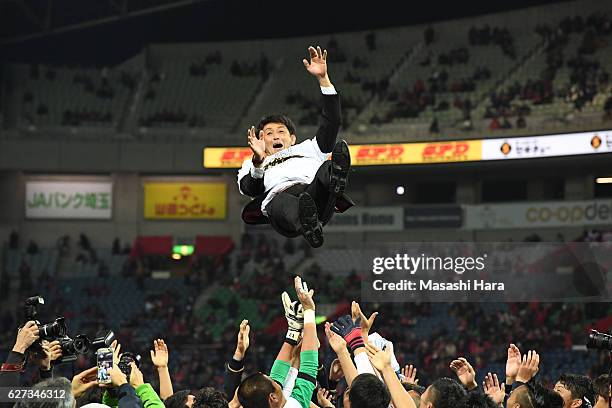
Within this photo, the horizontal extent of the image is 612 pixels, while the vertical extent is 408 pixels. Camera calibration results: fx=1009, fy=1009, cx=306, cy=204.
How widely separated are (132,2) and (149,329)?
45.0 feet

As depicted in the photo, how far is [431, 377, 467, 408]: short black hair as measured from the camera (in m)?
5.61

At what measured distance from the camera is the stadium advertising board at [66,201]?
124 feet

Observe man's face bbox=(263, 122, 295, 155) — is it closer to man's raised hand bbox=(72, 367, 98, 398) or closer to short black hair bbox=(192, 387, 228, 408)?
man's raised hand bbox=(72, 367, 98, 398)

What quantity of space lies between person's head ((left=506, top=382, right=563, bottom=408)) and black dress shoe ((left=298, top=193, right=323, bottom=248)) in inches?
96.1

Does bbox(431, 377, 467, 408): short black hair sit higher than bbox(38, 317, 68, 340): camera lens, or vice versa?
bbox(38, 317, 68, 340): camera lens

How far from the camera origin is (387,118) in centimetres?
3353

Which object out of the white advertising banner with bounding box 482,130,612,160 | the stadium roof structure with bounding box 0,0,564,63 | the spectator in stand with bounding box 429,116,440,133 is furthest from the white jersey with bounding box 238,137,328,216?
the stadium roof structure with bounding box 0,0,564,63

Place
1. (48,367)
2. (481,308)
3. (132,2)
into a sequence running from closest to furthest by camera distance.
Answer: (48,367)
(481,308)
(132,2)

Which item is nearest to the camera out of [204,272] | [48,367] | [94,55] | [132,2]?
[48,367]

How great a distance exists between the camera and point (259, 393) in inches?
218

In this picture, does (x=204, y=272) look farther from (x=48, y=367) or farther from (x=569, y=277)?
(x=48, y=367)

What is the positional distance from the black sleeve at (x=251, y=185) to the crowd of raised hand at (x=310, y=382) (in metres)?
1.92

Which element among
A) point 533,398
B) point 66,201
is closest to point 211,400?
point 533,398

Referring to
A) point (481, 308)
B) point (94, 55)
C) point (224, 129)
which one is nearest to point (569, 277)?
point (481, 308)
